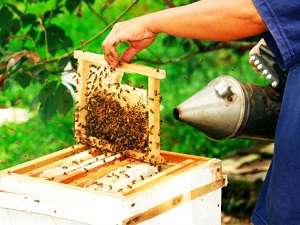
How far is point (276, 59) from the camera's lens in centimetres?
297

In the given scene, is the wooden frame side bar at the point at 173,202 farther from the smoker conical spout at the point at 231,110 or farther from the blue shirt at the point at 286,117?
the blue shirt at the point at 286,117

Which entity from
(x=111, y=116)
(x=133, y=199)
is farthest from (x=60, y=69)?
A: (x=133, y=199)

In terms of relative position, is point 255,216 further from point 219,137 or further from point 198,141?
point 198,141

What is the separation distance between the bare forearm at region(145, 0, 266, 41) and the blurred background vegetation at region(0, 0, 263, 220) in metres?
1.52

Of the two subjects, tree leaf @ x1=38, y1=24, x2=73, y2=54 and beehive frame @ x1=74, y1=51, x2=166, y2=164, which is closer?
beehive frame @ x1=74, y1=51, x2=166, y2=164

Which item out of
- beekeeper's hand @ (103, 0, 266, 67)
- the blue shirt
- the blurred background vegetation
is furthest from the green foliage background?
the blue shirt

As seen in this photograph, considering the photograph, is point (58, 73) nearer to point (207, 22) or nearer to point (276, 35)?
point (207, 22)

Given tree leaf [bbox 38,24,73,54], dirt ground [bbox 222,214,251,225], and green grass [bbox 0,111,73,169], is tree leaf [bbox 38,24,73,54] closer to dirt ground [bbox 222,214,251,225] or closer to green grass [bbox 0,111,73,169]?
green grass [bbox 0,111,73,169]

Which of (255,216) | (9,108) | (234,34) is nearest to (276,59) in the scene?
(234,34)

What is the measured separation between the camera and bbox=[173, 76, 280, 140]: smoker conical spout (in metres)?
3.10

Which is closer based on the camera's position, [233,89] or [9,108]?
[233,89]

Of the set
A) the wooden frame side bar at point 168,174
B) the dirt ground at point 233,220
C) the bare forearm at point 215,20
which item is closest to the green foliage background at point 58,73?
the dirt ground at point 233,220

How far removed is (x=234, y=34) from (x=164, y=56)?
4.61 m

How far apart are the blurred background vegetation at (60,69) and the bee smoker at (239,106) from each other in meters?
1.36
